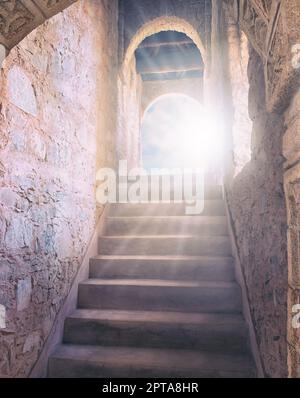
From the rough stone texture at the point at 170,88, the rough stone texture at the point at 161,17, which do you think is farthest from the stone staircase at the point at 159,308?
the rough stone texture at the point at 170,88

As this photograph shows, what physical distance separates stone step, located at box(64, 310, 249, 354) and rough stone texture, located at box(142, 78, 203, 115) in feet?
26.7

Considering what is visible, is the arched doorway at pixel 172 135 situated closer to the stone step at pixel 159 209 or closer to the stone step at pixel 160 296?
the stone step at pixel 159 209

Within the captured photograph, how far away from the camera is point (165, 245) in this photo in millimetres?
2887

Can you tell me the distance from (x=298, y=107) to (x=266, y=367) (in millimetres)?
1341

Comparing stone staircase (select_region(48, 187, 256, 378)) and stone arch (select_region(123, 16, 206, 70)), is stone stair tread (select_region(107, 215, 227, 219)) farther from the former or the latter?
stone arch (select_region(123, 16, 206, 70))

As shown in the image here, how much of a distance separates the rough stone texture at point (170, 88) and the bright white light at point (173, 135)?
3.18 metres

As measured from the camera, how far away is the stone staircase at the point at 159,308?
6.14ft

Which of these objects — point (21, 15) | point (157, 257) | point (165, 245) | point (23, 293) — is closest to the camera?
point (21, 15)

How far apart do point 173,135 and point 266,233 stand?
12592 mm

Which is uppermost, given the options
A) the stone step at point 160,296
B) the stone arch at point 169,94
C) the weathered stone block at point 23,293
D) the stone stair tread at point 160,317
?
the stone arch at point 169,94

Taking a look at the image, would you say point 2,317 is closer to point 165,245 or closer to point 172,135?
point 165,245

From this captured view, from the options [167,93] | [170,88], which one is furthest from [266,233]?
[170,88]

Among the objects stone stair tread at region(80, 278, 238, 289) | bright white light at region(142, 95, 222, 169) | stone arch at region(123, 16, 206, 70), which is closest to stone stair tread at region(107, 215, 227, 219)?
stone stair tread at region(80, 278, 238, 289)

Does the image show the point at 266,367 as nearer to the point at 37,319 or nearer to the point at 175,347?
the point at 175,347
